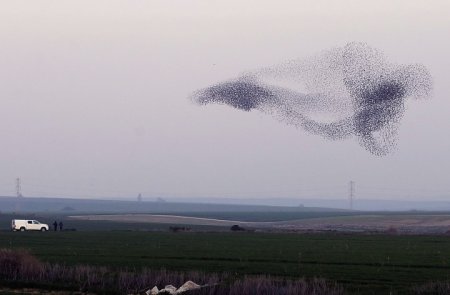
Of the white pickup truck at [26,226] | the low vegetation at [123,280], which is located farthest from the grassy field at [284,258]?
the white pickup truck at [26,226]

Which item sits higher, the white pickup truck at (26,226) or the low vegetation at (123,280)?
the white pickup truck at (26,226)

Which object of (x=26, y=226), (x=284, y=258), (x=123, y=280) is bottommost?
(x=123, y=280)

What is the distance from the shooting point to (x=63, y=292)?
1462 inches

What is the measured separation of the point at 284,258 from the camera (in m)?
54.7

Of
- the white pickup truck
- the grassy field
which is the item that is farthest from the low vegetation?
the white pickup truck

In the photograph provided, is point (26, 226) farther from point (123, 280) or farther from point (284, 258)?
point (123, 280)

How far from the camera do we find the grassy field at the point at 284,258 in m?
43.3

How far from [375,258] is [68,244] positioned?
933 inches

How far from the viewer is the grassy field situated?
43281mm

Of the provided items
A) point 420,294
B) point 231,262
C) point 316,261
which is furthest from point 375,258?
point 420,294

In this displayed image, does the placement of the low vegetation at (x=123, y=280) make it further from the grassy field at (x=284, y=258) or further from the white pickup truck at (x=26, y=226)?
the white pickup truck at (x=26, y=226)

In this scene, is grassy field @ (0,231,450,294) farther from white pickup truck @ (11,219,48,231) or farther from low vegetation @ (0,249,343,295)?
white pickup truck @ (11,219,48,231)

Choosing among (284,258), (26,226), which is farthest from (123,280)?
(26,226)

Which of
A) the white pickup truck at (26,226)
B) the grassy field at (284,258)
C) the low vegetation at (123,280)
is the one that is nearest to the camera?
the low vegetation at (123,280)
